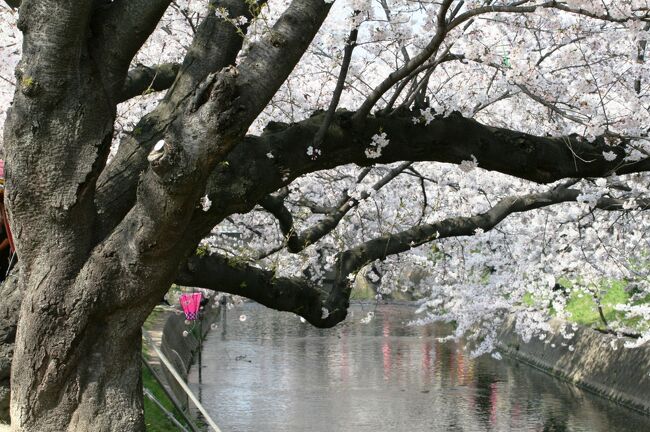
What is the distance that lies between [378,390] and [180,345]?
5.13m

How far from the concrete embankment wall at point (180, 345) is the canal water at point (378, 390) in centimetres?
61

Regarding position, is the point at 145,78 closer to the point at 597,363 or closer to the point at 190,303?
the point at 190,303

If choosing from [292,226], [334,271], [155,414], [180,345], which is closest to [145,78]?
[292,226]

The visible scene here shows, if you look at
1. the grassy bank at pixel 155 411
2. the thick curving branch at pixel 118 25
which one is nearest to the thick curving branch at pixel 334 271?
the thick curving branch at pixel 118 25

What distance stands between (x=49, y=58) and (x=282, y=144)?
1537mm

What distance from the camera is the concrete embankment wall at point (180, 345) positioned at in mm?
17072

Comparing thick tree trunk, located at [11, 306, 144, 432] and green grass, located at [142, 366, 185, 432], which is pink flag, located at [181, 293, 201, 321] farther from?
thick tree trunk, located at [11, 306, 144, 432]

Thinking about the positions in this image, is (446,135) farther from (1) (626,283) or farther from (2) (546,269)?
(1) (626,283)

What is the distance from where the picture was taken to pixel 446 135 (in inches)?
234

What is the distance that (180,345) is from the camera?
2248 centimetres

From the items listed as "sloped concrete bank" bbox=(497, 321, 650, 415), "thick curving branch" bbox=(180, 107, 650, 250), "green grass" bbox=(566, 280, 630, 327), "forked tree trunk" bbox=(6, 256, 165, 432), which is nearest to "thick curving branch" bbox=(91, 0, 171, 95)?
"thick curving branch" bbox=(180, 107, 650, 250)

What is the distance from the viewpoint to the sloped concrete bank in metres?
17.5

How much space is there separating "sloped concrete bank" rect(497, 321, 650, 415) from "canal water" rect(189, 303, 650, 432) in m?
0.27

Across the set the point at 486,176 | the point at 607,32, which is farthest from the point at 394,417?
the point at 607,32
